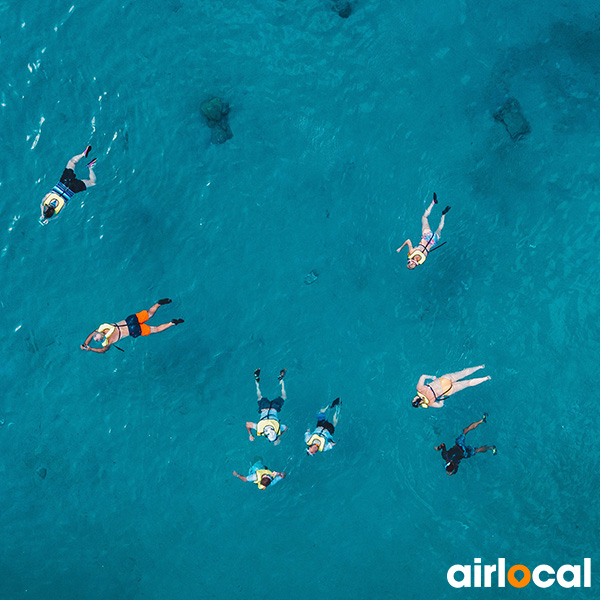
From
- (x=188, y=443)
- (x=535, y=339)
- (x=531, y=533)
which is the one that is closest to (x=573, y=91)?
(x=535, y=339)

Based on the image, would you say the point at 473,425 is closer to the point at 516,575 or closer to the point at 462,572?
the point at 462,572

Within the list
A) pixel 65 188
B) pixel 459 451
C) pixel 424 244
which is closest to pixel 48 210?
pixel 65 188

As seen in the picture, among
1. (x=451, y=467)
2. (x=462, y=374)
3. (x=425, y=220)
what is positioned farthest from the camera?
(x=462, y=374)

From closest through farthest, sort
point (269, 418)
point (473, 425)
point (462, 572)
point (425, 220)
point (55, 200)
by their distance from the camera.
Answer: point (55, 200) < point (269, 418) < point (425, 220) < point (473, 425) < point (462, 572)

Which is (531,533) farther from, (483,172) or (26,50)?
(26,50)

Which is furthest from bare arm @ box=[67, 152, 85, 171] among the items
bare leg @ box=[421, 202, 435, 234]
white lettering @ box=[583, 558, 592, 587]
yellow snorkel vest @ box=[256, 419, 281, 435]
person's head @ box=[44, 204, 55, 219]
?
white lettering @ box=[583, 558, 592, 587]
